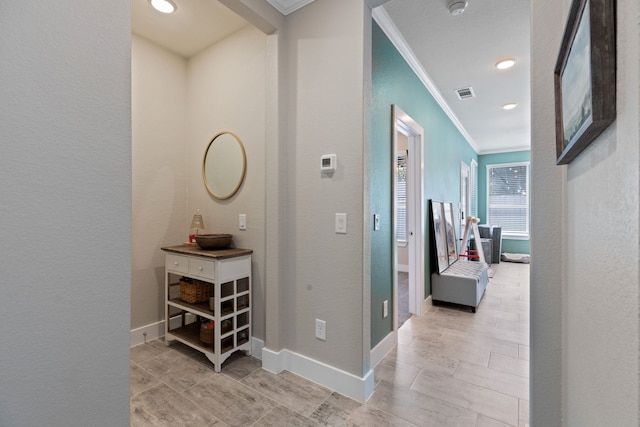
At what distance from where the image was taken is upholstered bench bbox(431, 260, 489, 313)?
3469 mm

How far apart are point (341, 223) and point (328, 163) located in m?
0.42

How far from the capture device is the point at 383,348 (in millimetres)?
2412

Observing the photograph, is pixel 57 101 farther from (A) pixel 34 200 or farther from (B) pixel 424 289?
(B) pixel 424 289

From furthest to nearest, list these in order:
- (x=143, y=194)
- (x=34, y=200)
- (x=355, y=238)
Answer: (x=143, y=194) → (x=355, y=238) → (x=34, y=200)

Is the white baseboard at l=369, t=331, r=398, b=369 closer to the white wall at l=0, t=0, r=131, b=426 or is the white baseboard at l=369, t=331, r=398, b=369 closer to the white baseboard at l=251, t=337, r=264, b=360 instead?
the white baseboard at l=251, t=337, r=264, b=360

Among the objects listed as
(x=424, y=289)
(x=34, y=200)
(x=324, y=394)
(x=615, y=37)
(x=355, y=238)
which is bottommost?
(x=324, y=394)

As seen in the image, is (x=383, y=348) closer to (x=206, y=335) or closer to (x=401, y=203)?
(x=206, y=335)

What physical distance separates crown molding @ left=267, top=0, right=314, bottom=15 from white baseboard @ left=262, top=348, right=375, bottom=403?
8.28 feet

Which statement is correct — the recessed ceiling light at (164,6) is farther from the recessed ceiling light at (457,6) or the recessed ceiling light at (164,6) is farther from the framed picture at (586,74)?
the framed picture at (586,74)

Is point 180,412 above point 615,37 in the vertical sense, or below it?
below

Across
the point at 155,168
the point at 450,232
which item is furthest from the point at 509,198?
the point at 155,168

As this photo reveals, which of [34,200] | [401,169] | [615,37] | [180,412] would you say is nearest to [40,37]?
[34,200]

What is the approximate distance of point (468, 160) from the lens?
655 cm

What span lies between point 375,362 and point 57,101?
239 cm
